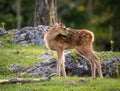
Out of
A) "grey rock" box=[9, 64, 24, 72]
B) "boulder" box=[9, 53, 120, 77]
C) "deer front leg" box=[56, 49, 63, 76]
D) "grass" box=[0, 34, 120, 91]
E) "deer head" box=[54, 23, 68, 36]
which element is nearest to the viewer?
"grass" box=[0, 34, 120, 91]

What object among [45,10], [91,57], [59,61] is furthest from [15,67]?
[45,10]

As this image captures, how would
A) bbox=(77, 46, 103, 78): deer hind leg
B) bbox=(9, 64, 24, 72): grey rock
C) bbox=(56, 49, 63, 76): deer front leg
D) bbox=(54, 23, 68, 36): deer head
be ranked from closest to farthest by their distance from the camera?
bbox=(56, 49, 63, 76): deer front leg
bbox=(77, 46, 103, 78): deer hind leg
bbox=(54, 23, 68, 36): deer head
bbox=(9, 64, 24, 72): grey rock

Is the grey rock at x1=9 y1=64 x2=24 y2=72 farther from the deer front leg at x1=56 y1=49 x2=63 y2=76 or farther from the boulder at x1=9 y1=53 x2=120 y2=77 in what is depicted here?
the deer front leg at x1=56 y1=49 x2=63 y2=76

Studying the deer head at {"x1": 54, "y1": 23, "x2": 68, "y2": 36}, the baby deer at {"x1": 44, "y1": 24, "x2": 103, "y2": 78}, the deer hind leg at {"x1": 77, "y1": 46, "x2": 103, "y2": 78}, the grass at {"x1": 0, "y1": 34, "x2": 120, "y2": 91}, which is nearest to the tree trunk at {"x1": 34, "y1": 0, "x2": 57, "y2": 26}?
the grass at {"x1": 0, "y1": 34, "x2": 120, "y2": 91}

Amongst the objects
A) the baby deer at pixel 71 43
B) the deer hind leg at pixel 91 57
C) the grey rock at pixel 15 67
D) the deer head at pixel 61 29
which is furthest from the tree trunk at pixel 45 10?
the deer hind leg at pixel 91 57

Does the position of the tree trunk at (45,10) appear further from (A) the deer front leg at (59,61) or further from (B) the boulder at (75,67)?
(A) the deer front leg at (59,61)

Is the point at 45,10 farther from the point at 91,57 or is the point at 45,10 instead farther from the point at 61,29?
the point at 91,57

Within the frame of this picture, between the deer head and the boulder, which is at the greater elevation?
the deer head

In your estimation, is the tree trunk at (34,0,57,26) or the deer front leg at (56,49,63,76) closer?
the deer front leg at (56,49,63,76)

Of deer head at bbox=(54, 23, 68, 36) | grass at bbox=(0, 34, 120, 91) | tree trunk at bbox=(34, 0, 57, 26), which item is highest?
tree trunk at bbox=(34, 0, 57, 26)

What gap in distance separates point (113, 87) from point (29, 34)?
7.56m

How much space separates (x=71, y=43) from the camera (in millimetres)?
17109

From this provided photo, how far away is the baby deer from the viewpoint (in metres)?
16.7

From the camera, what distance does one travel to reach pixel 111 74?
17.3 meters
